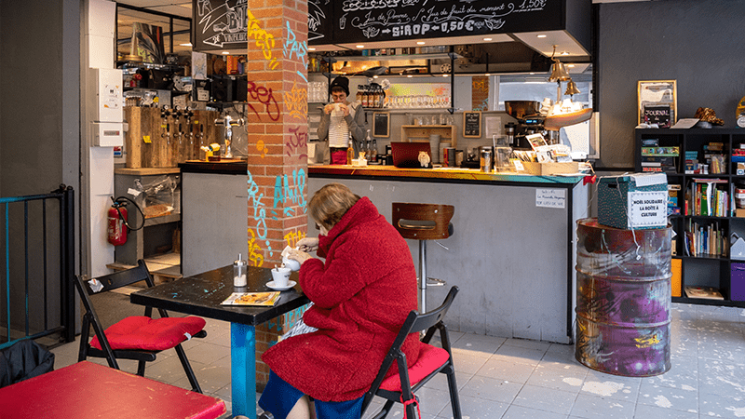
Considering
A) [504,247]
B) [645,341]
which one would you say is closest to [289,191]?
[504,247]

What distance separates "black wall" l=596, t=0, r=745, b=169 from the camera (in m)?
6.49

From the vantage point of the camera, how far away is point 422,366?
2.91m

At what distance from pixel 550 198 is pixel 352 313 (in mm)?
2735

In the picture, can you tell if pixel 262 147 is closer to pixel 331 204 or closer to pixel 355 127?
pixel 331 204

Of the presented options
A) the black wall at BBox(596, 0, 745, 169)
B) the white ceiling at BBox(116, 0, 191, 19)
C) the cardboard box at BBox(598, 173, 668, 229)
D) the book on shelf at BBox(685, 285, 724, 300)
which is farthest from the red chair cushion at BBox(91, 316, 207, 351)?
the white ceiling at BBox(116, 0, 191, 19)

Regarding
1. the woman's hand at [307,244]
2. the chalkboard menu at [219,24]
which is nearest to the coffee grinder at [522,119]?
the chalkboard menu at [219,24]

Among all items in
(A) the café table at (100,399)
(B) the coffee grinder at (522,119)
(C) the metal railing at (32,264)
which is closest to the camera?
(A) the café table at (100,399)

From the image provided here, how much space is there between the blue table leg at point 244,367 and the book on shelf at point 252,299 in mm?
98

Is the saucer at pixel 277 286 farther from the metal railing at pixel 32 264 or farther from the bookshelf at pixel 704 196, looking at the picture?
the bookshelf at pixel 704 196

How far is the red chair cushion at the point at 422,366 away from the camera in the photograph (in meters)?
2.72

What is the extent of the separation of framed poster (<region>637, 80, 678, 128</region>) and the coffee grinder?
109cm

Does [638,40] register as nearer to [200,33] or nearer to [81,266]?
[200,33]

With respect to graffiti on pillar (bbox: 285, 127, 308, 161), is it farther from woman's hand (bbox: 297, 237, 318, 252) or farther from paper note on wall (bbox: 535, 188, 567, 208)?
paper note on wall (bbox: 535, 188, 567, 208)

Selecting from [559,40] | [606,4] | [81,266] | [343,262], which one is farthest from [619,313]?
[81,266]
